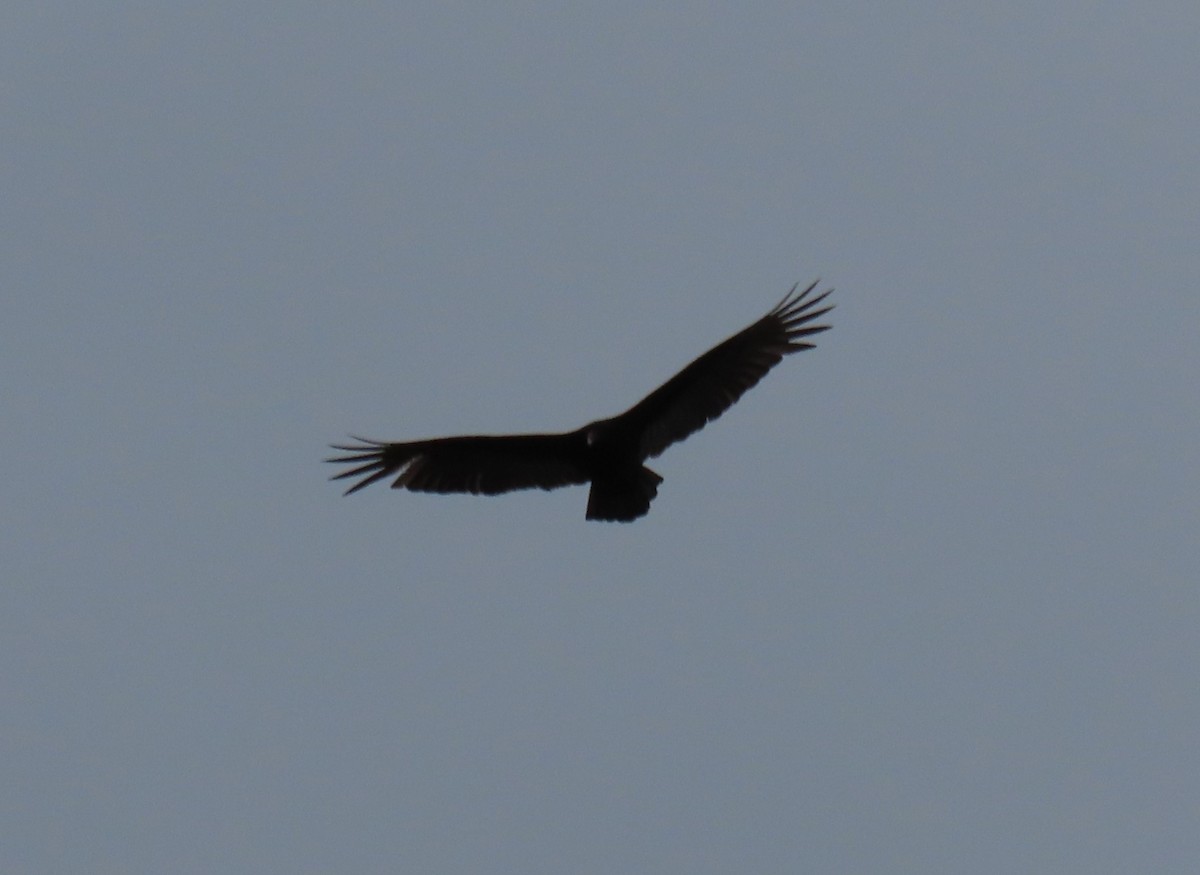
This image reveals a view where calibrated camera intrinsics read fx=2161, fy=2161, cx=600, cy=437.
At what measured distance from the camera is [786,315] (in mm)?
18594

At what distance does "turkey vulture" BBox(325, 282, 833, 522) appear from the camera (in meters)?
18.3

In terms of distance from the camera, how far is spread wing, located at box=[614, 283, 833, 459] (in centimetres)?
1838

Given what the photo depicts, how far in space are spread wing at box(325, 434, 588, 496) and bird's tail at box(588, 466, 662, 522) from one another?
405mm

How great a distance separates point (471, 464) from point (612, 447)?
54.1 inches

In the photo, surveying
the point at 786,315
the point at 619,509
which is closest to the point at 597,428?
the point at 619,509

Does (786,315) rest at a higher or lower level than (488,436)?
higher

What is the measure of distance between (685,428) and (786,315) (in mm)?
1314

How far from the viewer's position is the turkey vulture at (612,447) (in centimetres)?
1830

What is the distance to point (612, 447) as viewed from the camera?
60.1 ft

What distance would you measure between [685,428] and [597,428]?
76 centimetres

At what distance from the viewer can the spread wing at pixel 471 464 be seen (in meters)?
18.6

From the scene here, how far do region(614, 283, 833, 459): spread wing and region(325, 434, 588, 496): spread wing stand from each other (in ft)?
2.45

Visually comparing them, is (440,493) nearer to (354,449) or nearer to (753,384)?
(354,449)

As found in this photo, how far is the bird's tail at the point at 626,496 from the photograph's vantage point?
59.9 ft
